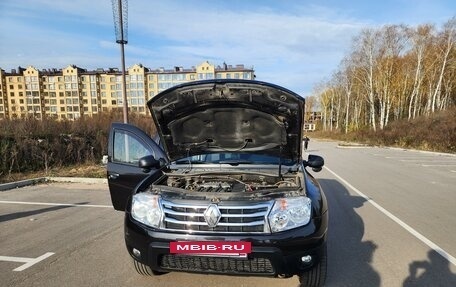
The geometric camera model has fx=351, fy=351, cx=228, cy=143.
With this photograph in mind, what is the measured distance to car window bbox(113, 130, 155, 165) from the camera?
5457mm

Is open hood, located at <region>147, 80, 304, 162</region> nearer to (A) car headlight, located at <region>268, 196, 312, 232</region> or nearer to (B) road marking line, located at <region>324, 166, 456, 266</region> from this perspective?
(A) car headlight, located at <region>268, 196, 312, 232</region>

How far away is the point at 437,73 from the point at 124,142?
1731 inches

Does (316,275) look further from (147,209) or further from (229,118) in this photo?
(229,118)

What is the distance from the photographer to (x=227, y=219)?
9.71 feet

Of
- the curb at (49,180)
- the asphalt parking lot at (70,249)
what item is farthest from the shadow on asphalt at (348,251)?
the curb at (49,180)

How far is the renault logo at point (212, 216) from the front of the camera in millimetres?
2949

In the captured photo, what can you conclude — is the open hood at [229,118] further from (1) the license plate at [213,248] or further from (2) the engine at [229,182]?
(1) the license plate at [213,248]

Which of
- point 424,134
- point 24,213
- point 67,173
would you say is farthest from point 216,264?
point 424,134

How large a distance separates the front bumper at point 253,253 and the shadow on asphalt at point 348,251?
0.84m

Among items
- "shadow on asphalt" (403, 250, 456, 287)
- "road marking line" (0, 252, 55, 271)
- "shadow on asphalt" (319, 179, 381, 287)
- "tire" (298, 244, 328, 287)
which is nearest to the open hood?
"shadow on asphalt" (319, 179, 381, 287)

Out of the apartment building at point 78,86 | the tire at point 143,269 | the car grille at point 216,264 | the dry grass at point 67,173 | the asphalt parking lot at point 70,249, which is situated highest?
the apartment building at point 78,86

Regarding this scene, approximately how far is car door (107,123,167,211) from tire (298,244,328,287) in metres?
2.60

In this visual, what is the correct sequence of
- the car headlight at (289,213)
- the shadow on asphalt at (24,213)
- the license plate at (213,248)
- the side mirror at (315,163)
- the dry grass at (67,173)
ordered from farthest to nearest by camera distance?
the dry grass at (67,173)
the shadow on asphalt at (24,213)
the side mirror at (315,163)
the car headlight at (289,213)
the license plate at (213,248)

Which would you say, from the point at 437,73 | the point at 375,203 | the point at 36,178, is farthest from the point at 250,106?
the point at 437,73
